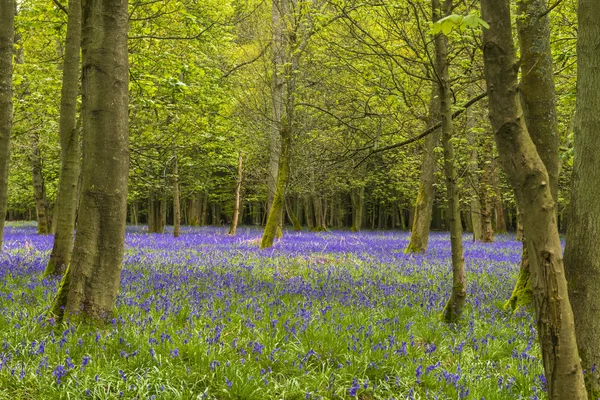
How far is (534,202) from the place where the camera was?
2.44 metres

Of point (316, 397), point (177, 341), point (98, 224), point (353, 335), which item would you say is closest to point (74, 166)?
point (98, 224)

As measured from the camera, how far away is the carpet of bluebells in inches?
142

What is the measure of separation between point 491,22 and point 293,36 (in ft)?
40.4

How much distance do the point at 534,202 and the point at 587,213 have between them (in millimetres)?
1424

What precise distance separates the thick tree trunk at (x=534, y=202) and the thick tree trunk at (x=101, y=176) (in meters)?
4.05

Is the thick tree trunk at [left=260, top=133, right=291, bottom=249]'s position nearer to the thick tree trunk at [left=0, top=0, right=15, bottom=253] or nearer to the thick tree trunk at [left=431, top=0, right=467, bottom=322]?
the thick tree trunk at [left=0, top=0, right=15, bottom=253]

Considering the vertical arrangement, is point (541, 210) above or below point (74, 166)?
below

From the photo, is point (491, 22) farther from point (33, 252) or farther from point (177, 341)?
point (33, 252)

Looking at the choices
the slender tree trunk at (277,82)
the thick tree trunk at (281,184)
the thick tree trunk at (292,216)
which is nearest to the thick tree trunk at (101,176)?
the slender tree trunk at (277,82)

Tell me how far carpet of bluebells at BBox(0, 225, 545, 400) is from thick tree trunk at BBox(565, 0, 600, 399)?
66 centimetres

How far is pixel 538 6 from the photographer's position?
468 cm

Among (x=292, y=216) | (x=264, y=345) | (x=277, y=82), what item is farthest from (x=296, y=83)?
(x=292, y=216)

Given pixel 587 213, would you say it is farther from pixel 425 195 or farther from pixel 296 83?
pixel 296 83

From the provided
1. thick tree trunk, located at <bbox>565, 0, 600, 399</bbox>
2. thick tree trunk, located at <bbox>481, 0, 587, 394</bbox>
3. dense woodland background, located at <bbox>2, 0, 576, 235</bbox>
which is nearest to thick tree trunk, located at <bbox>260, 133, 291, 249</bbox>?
dense woodland background, located at <bbox>2, 0, 576, 235</bbox>
